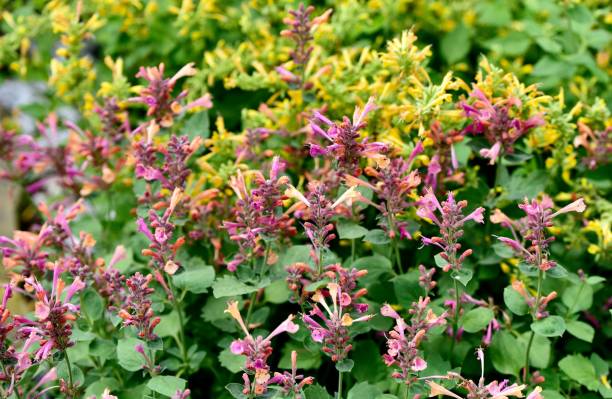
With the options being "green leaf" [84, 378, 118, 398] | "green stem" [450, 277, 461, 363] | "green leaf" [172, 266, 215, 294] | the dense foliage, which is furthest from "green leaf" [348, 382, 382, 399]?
"green leaf" [84, 378, 118, 398]

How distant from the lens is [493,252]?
262cm

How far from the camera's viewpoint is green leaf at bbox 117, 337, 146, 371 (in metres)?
2.16

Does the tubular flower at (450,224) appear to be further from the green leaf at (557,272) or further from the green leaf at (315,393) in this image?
the green leaf at (315,393)

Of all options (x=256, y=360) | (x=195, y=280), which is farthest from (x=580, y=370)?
(x=195, y=280)

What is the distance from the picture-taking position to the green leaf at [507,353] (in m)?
2.31

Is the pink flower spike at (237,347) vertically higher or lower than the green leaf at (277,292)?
higher

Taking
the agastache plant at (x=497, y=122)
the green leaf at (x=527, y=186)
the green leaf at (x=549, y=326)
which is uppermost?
the agastache plant at (x=497, y=122)

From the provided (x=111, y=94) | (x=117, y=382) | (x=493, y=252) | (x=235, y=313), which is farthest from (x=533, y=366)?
(x=111, y=94)

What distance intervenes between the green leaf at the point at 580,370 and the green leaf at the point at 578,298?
0.16 metres

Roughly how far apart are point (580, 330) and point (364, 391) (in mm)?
738

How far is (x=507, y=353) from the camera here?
7.70 feet

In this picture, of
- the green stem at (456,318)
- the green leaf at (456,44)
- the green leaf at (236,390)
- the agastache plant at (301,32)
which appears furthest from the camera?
the green leaf at (456,44)

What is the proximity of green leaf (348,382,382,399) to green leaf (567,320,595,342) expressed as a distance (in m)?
0.65

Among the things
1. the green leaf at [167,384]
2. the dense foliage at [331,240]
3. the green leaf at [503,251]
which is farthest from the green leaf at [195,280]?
the green leaf at [503,251]
